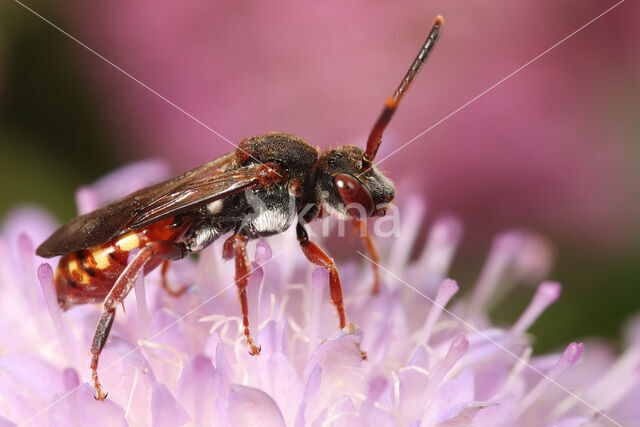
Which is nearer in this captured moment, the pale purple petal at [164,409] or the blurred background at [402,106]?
the pale purple petal at [164,409]

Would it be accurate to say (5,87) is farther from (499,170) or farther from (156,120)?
(499,170)

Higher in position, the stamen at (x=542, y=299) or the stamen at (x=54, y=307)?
the stamen at (x=542, y=299)

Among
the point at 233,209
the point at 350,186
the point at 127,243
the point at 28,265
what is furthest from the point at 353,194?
the point at 28,265

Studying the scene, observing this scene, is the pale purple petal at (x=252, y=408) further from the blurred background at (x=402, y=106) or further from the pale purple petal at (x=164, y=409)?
the blurred background at (x=402, y=106)

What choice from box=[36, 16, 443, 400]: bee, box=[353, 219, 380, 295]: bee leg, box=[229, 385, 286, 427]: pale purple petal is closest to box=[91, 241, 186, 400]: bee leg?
box=[36, 16, 443, 400]: bee

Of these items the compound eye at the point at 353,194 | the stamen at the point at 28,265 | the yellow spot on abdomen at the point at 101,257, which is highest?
the compound eye at the point at 353,194

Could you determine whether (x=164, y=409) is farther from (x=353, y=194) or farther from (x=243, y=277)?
(x=353, y=194)

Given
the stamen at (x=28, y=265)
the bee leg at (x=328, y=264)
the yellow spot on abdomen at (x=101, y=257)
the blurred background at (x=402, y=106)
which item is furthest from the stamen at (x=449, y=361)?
the blurred background at (x=402, y=106)
